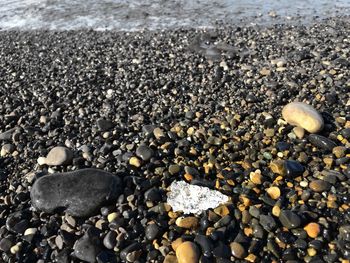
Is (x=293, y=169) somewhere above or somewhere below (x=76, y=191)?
below

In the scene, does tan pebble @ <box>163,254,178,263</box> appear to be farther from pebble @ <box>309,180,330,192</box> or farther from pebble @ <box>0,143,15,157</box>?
pebble @ <box>0,143,15,157</box>

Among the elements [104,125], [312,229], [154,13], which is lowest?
[154,13]

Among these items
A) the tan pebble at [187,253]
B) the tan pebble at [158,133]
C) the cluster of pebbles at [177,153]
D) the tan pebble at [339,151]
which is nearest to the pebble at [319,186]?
the cluster of pebbles at [177,153]

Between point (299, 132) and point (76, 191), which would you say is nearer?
point (76, 191)

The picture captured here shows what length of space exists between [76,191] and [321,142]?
3157 millimetres

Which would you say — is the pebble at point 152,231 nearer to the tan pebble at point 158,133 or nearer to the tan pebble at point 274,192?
the tan pebble at point 274,192

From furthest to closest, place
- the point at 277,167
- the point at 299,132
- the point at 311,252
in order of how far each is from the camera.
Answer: the point at 299,132 → the point at 277,167 → the point at 311,252

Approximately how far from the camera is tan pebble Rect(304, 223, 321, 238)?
363 centimetres

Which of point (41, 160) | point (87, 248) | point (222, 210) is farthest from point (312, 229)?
point (41, 160)

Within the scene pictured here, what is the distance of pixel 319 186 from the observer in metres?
4.18

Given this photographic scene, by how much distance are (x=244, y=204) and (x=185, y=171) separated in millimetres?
909

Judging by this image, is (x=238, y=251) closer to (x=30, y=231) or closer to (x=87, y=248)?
(x=87, y=248)

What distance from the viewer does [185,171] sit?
465cm

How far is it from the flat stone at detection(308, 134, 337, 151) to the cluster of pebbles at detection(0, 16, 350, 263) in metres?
0.02
